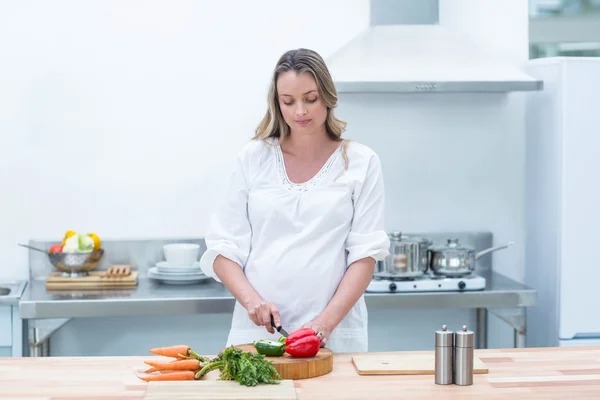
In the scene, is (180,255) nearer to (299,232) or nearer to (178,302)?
(178,302)

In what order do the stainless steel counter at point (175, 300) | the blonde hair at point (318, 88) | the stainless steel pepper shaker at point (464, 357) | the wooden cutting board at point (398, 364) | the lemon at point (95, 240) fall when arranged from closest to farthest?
the stainless steel pepper shaker at point (464, 357)
the wooden cutting board at point (398, 364)
the blonde hair at point (318, 88)
the stainless steel counter at point (175, 300)
the lemon at point (95, 240)

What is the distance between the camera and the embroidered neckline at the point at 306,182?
2605mm

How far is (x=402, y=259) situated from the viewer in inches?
142

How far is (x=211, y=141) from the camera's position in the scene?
394 centimetres

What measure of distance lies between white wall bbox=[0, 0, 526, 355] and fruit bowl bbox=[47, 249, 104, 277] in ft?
0.85

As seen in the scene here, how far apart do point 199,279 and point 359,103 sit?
3.46 ft

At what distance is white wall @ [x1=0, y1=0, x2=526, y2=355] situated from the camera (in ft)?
12.7

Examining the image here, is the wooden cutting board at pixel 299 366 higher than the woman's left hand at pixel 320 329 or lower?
lower

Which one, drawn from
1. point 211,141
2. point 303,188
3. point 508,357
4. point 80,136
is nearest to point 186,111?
point 211,141

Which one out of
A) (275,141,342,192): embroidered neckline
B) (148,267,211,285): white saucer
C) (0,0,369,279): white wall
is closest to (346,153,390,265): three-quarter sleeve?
(275,141,342,192): embroidered neckline

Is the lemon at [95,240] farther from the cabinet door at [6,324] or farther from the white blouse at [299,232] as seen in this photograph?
the white blouse at [299,232]

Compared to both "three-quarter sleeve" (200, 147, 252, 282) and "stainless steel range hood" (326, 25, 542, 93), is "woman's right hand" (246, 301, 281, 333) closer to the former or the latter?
"three-quarter sleeve" (200, 147, 252, 282)

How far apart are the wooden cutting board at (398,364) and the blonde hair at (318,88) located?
60 centimetres

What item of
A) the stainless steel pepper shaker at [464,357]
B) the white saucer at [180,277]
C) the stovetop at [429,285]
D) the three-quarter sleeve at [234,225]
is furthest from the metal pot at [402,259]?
the stainless steel pepper shaker at [464,357]
